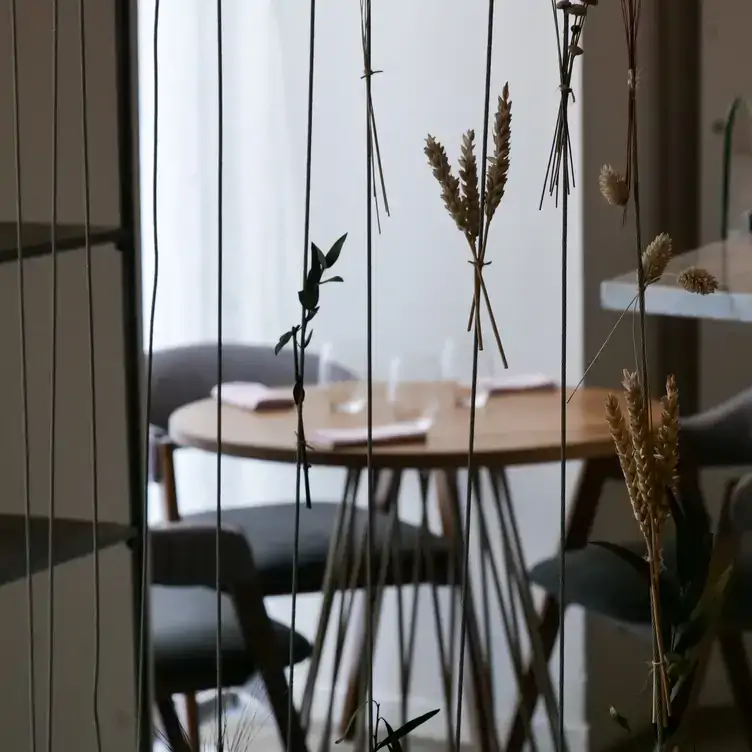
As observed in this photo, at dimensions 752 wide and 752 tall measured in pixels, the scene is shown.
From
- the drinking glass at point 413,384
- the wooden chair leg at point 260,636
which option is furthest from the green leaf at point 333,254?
the drinking glass at point 413,384

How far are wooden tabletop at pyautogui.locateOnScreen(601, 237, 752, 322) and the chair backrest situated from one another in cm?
78

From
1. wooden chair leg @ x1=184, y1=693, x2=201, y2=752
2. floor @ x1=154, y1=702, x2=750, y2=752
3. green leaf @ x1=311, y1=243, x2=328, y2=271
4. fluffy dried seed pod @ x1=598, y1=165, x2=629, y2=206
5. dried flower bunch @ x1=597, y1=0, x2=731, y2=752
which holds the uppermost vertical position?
fluffy dried seed pod @ x1=598, y1=165, x2=629, y2=206

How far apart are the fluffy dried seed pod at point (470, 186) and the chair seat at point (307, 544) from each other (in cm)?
139

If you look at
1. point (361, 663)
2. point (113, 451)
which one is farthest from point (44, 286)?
point (361, 663)

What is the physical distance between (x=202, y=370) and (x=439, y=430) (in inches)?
28.0

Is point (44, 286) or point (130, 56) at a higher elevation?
point (130, 56)

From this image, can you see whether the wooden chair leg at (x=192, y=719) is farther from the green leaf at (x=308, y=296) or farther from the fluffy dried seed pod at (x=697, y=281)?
the fluffy dried seed pod at (x=697, y=281)

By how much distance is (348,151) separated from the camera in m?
2.48

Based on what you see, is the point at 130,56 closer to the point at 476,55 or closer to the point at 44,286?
the point at 44,286

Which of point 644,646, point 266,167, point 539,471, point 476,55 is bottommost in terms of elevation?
point 644,646

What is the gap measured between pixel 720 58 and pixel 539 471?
2.97ft

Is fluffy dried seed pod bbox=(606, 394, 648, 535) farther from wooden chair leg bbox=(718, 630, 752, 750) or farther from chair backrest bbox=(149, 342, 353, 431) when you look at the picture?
chair backrest bbox=(149, 342, 353, 431)

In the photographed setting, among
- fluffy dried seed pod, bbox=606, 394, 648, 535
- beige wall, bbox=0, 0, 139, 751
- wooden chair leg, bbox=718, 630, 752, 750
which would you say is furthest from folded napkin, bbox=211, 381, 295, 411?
fluffy dried seed pod, bbox=606, 394, 648, 535

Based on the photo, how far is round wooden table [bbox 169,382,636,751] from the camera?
5.64ft
